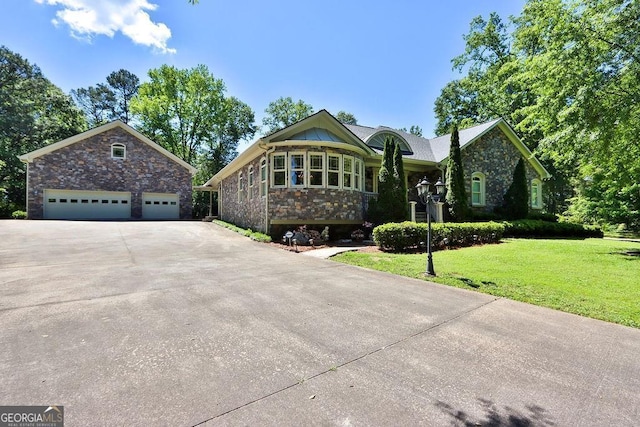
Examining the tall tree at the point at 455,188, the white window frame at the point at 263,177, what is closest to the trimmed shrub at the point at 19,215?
the white window frame at the point at 263,177

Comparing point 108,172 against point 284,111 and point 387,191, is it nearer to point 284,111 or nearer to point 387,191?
point 387,191

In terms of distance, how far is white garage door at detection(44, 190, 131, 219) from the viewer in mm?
21156

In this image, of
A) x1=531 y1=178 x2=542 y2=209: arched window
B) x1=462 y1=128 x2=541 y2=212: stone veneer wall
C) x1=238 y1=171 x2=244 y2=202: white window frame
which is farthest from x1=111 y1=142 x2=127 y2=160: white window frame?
x1=531 y1=178 x2=542 y2=209: arched window

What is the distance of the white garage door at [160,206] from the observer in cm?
2406

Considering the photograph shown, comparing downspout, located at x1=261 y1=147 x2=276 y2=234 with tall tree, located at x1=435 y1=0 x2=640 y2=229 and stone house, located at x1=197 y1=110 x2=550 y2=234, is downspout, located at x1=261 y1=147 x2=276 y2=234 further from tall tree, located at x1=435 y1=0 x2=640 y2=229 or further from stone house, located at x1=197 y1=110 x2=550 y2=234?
tall tree, located at x1=435 y1=0 x2=640 y2=229

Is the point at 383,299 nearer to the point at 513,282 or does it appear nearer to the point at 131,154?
the point at 513,282

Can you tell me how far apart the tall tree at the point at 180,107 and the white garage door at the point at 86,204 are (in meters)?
16.1

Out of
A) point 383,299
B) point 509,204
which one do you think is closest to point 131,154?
point 383,299

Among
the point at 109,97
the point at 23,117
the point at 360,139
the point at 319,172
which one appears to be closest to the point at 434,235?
the point at 319,172

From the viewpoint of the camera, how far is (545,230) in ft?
50.6

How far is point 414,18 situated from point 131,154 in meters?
22.2

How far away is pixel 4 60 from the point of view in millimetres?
29219

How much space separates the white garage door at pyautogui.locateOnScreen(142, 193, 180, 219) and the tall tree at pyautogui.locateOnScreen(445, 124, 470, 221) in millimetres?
21115

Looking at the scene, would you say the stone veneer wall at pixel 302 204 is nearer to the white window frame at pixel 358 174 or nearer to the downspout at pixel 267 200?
the downspout at pixel 267 200
